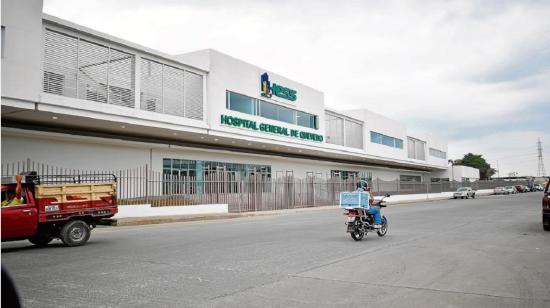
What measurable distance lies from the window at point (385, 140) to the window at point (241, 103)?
24148mm

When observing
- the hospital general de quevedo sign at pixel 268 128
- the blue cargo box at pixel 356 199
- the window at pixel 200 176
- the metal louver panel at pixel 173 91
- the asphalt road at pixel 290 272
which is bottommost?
the asphalt road at pixel 290 272

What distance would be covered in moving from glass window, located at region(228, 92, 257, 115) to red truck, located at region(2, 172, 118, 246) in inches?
744

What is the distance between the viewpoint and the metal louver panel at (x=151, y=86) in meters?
25.1

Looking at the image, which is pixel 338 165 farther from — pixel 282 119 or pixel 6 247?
pixel 6 247

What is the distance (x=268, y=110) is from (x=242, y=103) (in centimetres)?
349

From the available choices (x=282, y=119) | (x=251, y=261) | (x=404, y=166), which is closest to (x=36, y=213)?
(x=251, y=261)

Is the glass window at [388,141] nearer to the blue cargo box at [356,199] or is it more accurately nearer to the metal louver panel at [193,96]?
the metal louver panel at [193,96]

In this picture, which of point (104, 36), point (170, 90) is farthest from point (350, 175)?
point (104, 36)

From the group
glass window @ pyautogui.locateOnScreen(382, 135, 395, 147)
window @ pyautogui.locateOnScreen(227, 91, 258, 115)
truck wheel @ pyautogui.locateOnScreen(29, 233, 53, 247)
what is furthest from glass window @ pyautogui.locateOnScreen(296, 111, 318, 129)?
truck wheel @ pyautogui.locateOnScreen(29, 233, 53, 247)

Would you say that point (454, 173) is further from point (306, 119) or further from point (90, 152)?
point (90, 152)

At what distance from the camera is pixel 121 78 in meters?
23.8

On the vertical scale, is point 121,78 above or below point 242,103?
below

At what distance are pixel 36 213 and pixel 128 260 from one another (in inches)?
147

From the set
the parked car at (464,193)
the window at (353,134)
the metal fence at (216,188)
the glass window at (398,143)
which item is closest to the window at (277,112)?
the metal fence at (216,188)
